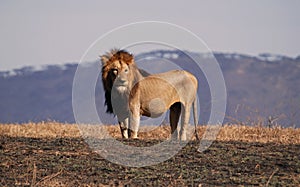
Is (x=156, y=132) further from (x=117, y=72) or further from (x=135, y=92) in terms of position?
(x=117, y=72)

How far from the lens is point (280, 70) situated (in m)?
161

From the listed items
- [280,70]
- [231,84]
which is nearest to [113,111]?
[231,84]

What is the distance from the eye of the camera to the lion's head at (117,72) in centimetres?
1369

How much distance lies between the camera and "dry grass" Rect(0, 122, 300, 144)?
14.7 m

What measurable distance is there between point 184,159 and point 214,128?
484 centimetres

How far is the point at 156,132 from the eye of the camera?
53.0 feet

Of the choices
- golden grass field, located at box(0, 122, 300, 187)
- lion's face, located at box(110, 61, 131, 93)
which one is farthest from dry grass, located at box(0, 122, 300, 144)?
golden grass field, located at box(0, 122, 300, 187)

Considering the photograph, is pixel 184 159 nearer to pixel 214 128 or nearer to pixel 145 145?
pixel 145 145

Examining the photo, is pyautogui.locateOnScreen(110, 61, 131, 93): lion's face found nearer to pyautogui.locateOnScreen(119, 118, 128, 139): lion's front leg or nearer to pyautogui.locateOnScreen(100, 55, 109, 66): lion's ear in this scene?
pyautogui.locateOnScreen(100, 55, 109, 66): lion's ear

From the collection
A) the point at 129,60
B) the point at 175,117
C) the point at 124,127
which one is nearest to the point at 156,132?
the point at 175,117

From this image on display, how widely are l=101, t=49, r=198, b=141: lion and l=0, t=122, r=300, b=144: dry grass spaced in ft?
3.30

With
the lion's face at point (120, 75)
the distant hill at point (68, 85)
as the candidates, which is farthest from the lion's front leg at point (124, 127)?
the distant hill at point (68, 85)

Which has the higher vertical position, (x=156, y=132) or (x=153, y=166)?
(x=156, y=132)

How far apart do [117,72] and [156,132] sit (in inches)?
106
